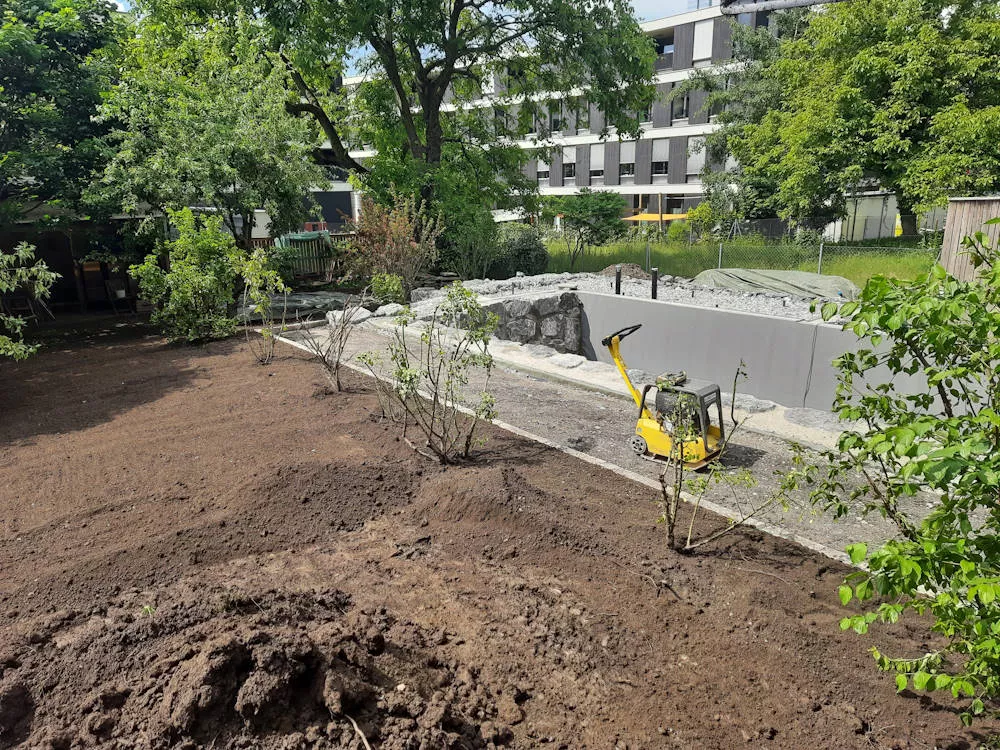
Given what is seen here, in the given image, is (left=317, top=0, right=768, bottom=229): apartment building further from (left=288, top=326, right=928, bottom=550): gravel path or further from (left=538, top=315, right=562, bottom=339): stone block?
(left=288, top=326, right=928, bottom=550): gravel path

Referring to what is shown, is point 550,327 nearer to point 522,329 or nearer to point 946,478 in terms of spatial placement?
point 522,329

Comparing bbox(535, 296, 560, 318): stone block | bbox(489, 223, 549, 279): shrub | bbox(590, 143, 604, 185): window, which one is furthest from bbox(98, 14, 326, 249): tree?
bbox(590, 143, 604, 185): window

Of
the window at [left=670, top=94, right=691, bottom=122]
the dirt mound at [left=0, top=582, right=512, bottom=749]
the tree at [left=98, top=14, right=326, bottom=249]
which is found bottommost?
the dirt mound at [left=0, top=582, right=512, bottom=749]

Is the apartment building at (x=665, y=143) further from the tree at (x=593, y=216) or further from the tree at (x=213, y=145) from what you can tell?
the tree at (x=213, y=145)

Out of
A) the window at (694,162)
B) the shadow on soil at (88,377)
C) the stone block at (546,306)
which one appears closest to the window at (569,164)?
the window at (694,162)

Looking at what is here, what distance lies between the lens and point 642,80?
18906mm

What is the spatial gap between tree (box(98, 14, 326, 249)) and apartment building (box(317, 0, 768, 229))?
73.8ft

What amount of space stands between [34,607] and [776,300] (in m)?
11.7

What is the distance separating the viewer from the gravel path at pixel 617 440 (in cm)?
481

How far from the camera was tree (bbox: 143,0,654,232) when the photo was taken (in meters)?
16.5

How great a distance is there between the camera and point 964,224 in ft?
27.3

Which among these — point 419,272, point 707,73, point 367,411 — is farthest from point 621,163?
point 367,411

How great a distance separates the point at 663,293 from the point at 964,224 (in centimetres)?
556

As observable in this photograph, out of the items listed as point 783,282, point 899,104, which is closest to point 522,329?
point 783,282
